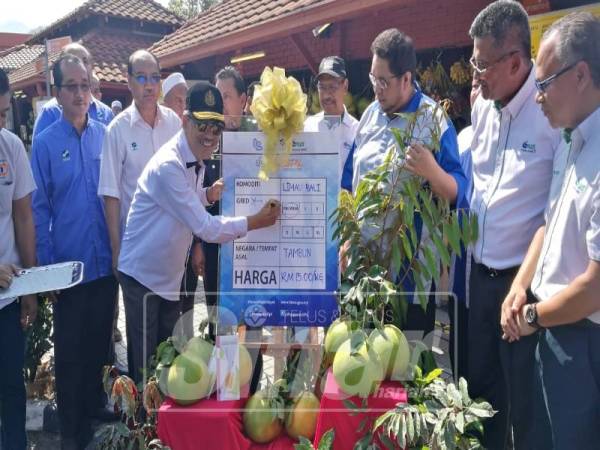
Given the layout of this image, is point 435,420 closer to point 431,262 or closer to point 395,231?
point 431,262

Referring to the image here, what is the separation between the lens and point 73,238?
3322 mm

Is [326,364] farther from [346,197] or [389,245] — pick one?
[346,197]

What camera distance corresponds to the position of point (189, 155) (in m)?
2.64

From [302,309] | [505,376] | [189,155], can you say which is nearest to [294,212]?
[302,309]

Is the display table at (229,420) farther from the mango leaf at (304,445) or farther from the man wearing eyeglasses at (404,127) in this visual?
the man wearing eyeglasses at (404,127)

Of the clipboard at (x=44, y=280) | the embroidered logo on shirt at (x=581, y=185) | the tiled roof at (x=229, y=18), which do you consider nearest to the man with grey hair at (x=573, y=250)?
the embroidered logo on shirt at (x=581, y=185)

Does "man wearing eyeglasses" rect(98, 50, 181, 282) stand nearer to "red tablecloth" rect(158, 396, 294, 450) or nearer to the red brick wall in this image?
"red tablecloth" rect(158, 396, 294, 450)

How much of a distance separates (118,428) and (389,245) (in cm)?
131

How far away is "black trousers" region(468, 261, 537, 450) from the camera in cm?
230

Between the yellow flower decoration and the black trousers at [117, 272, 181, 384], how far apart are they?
973 millimetres

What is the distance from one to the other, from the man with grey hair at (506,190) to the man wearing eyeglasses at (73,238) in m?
2.12

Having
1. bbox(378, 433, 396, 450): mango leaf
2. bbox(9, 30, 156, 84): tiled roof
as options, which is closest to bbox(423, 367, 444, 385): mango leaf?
bbox(378, 433, 396, 450): mango leaf

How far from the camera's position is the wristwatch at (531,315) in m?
1.99

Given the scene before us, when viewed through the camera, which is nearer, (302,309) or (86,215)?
(302,309)
